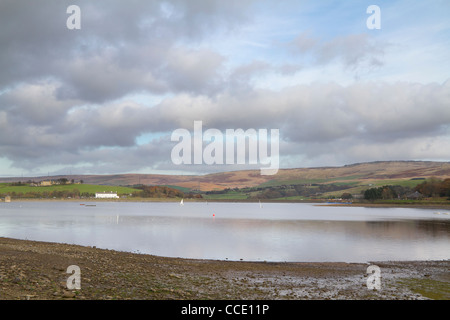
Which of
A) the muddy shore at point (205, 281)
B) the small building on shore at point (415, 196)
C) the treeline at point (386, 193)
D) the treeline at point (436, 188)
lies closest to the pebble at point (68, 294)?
the muddy shore at point (205, 281)

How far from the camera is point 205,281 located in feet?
53.8

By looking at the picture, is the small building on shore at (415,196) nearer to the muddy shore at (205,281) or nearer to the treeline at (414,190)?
the treeline at (414,190)

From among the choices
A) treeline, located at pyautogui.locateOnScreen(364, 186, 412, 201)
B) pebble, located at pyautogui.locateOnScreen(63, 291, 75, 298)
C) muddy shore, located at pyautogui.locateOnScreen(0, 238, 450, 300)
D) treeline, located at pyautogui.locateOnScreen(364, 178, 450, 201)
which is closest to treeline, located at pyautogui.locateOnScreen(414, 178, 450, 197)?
treeline, located at pyautogui.locateOnScreen(364, 178, 450, 201)

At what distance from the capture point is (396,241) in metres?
40.0

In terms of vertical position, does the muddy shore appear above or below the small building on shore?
above

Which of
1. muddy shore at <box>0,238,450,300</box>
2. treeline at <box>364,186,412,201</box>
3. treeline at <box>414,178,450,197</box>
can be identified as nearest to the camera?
muddy shore at <box>0,238,450,300</box>

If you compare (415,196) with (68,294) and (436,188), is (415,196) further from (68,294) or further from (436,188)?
(68,294)

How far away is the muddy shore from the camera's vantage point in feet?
41.7

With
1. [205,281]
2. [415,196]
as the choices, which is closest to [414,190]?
[415,196]

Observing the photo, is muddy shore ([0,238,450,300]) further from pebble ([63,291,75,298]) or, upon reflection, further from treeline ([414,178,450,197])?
treeline ([414,178,450,197])

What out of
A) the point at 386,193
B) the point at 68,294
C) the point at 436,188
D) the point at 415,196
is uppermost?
the point at 68,294

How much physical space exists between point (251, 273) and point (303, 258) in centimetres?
952

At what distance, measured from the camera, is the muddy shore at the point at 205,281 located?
12703mm
